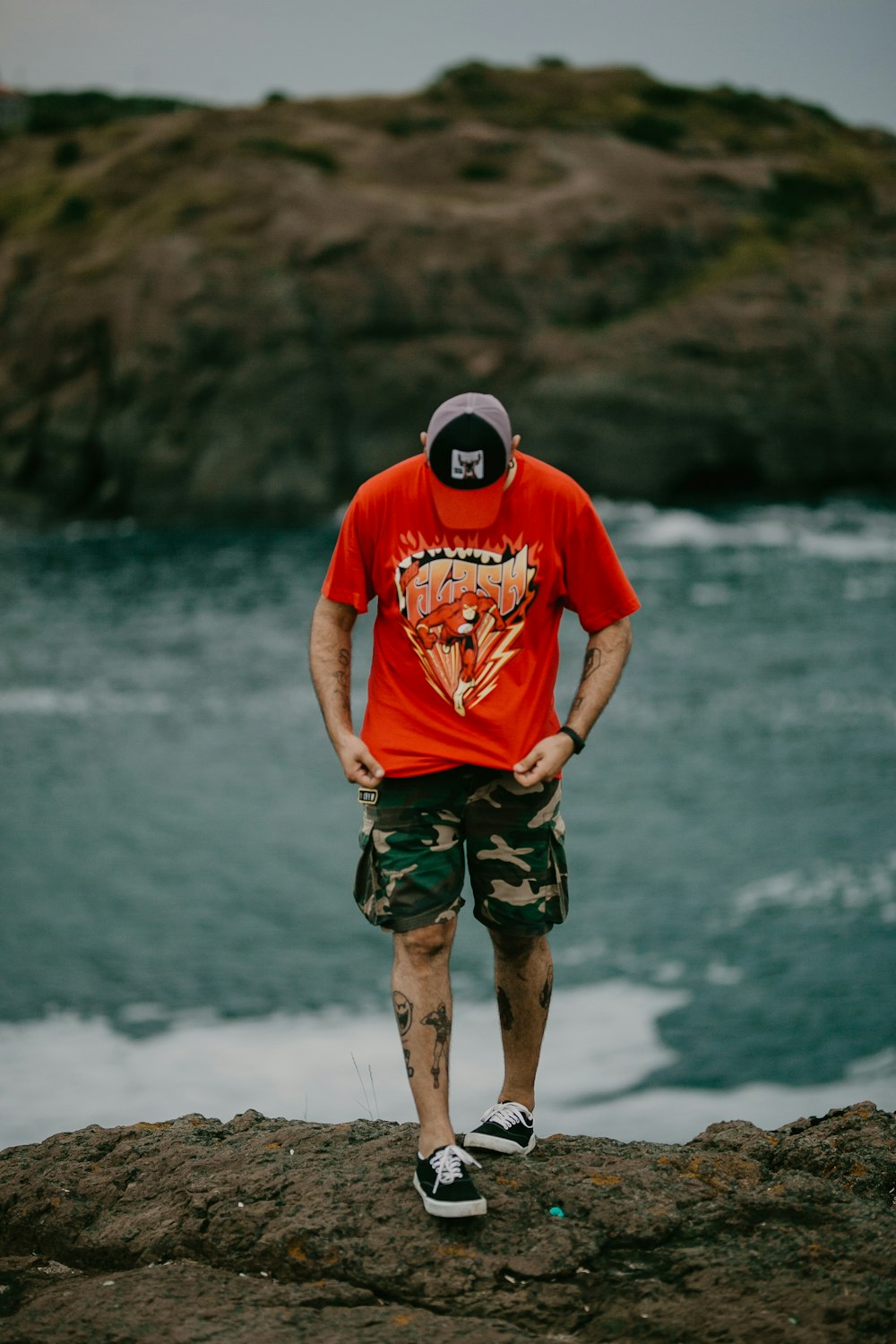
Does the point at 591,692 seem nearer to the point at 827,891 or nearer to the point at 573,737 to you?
the point at 573,737

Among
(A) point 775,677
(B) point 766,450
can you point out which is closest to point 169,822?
(A) point 775,677

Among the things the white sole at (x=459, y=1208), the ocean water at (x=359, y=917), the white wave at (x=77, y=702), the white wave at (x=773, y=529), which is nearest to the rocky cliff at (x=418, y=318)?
the white wave at (x=773, y=529)

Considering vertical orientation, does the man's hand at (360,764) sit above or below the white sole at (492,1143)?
above

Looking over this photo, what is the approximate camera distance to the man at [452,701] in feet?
11.7

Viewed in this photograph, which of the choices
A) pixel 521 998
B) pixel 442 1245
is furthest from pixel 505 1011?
pixel 442 1245

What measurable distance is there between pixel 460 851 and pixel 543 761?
0.39 meters

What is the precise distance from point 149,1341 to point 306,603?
92.2ft

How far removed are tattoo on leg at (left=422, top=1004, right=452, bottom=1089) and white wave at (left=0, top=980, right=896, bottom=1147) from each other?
20.2ft

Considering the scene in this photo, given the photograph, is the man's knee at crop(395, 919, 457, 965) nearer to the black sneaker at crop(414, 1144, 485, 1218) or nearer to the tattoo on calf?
the tattoo on calf

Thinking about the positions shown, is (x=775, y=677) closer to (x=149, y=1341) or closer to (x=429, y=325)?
(x=149, y=1341)

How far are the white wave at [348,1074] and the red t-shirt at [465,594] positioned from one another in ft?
21.2

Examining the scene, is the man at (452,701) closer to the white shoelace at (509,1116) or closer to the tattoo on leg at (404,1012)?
the tattoo on leg at (404,1012)

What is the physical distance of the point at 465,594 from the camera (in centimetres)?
361

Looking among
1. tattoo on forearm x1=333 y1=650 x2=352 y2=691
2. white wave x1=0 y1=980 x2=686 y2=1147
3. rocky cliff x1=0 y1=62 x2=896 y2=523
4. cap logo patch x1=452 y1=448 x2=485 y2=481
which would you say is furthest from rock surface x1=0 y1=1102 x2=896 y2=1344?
rocky cliff x1=0 y1=62 x2=896 y2=523
